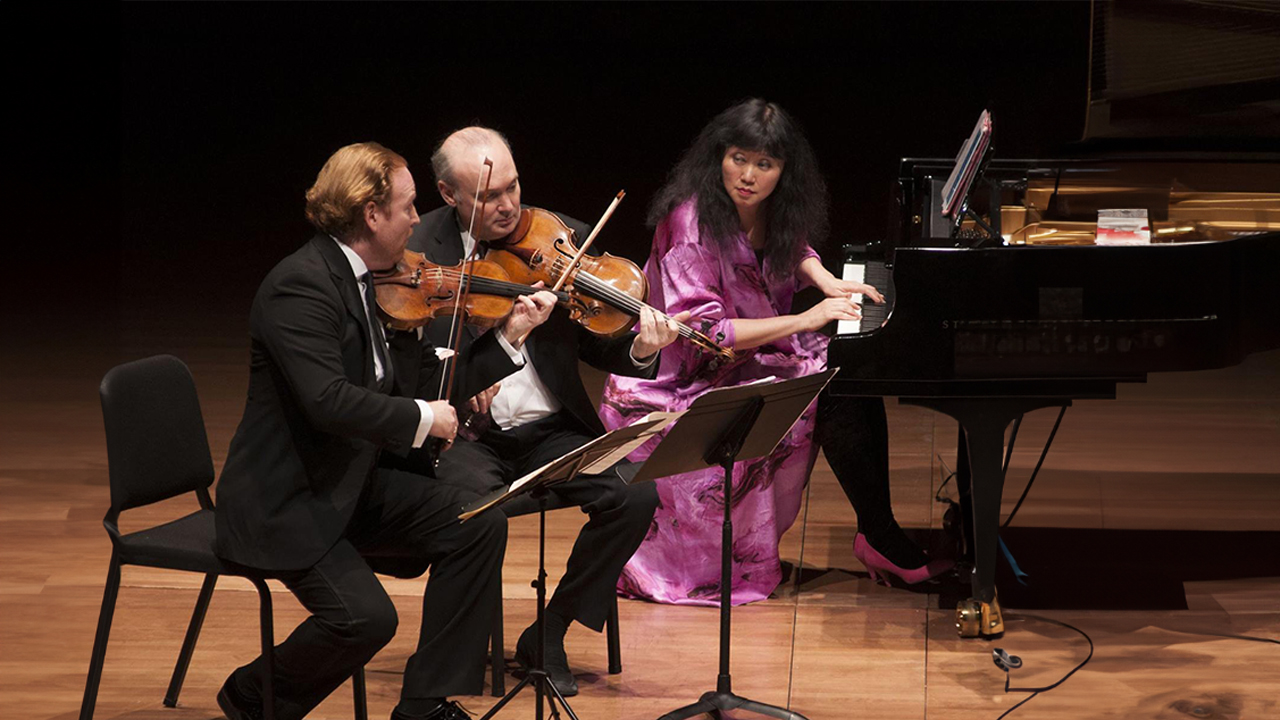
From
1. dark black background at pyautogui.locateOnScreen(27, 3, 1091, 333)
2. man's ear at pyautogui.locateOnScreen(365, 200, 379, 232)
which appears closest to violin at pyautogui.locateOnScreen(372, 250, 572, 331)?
man's ear at pyautogui.locateOnScreen(365, 200, 379, 232)

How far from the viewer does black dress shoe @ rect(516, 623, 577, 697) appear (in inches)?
124

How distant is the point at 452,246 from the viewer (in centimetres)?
321

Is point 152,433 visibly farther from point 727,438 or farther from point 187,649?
point 727,438

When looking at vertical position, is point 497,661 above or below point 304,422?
below

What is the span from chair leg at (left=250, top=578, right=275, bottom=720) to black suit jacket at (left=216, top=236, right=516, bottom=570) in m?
0.05

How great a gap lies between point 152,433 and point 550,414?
0.86 m

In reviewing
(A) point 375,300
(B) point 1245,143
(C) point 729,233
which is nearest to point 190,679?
(A) point 375,300

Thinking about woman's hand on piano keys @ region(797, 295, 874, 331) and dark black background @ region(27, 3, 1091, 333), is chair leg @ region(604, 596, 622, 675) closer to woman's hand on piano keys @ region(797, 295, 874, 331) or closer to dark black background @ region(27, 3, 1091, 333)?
woman's hand on piano keys @ region(797, 295, 874, 331)

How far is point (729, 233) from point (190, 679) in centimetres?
158

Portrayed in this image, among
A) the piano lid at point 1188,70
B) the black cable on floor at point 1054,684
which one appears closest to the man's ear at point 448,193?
the black cable on floor at point 1054,684

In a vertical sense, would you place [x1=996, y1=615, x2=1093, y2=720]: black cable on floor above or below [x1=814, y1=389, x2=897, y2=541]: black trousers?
below

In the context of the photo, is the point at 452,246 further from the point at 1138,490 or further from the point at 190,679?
the point at 1138,490

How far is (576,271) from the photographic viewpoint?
3096mm

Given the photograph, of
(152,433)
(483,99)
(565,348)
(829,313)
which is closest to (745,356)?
(829,313)
